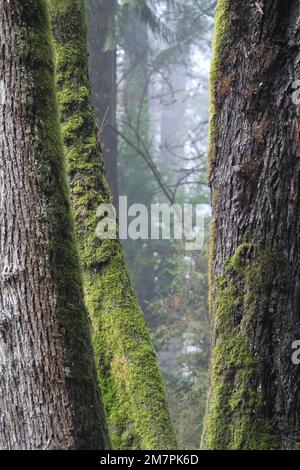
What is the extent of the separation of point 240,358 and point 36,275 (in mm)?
1227

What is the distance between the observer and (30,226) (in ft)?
11.2

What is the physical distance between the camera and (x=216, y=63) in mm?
4234

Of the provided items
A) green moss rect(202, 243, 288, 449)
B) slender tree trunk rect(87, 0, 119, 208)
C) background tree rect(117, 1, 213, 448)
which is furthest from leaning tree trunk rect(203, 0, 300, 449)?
slender tree trunk rect(87, 0, 119, 208)

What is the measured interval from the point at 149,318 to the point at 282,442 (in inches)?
435

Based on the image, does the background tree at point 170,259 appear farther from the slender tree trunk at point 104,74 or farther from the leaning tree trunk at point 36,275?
the leaning tree trunk at point 36,275

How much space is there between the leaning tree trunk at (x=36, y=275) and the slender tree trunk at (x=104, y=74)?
8.23 meters

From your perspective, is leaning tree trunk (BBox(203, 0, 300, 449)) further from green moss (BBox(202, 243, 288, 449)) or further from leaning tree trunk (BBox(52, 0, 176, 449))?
leaning tree trunk (BBox(52, 0, 176, 449))

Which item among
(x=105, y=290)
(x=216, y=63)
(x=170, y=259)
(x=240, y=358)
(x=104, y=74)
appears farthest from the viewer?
(x=170, y=259)

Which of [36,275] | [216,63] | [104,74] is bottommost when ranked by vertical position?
[36,275]

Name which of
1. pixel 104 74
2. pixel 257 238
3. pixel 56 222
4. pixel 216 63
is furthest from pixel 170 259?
pixel 56 222

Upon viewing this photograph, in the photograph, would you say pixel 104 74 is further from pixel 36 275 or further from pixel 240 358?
pixel 36 275
